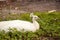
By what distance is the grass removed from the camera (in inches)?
239

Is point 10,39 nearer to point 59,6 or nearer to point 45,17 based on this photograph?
point 45,17

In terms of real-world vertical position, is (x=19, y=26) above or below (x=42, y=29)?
above

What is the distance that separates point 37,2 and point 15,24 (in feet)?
10.7

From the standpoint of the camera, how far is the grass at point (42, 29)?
19.9 ft

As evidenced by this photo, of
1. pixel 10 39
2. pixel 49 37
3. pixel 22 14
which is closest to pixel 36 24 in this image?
pixel 49 37

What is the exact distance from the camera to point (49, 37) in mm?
6289

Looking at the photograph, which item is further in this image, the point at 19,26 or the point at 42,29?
the point at 42,29

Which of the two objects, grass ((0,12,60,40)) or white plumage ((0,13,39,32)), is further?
white plumage ((0,13,39,32))

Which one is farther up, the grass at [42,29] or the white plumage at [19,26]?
the white plumage at [19,26]

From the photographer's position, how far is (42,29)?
667 centimetres

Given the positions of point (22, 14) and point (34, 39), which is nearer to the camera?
point (34, 39)

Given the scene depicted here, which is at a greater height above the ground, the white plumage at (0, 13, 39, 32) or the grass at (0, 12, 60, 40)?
the white plumage at (0, 13, 39, 32)

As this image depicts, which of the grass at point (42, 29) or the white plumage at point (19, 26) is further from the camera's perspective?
the white plumage at point (19, 26)

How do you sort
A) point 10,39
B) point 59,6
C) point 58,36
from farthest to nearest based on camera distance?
point 59,6 → point 58,36 → point 10,39
